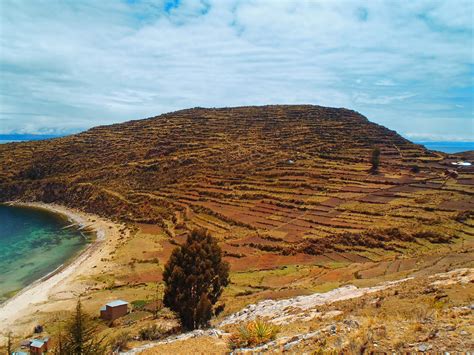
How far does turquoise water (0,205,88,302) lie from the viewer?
49.0 meters

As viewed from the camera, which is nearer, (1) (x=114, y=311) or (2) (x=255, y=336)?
(2) (x=255, y=336)

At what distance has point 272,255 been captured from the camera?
47781mm

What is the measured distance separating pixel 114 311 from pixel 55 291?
50.0 ft

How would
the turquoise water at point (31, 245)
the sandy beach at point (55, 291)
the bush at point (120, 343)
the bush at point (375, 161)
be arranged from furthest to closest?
the bush at point (375, 161) < the turquoise water at point (31, 245) < the sandy beach at point (55, 291) < the bush at point (120, 343)

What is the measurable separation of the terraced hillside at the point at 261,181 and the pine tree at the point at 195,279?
58.0 ft

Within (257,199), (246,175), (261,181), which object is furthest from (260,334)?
(246,175)

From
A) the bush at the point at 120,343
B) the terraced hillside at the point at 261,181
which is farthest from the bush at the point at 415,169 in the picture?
the bush at the point at 120,343

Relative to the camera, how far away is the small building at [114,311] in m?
31.2

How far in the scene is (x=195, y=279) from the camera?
84.0ft

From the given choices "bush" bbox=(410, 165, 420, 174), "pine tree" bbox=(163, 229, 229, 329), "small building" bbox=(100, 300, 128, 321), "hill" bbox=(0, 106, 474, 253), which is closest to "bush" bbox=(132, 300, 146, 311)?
"small building" bbox=(100, 300, 128, 321)

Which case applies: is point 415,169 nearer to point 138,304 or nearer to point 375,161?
point 375,161

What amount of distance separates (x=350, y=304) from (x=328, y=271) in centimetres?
2027

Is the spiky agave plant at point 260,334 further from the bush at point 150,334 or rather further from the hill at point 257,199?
the bush at point 150,334

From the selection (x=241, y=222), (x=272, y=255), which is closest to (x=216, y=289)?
(x=272, y=255)
